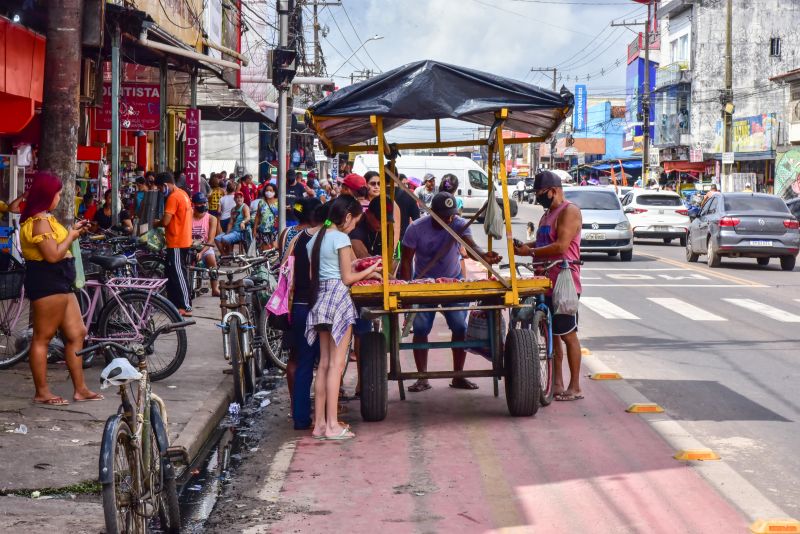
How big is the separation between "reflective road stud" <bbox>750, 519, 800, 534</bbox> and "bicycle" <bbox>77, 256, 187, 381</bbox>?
18.4ft

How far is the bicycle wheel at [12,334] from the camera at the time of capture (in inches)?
423

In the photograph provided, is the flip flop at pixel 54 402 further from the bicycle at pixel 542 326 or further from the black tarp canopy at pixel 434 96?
the bicycle at pixel 542 326

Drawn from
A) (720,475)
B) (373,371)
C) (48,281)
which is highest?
(48,281)

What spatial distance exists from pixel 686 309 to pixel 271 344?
7855 millimetres

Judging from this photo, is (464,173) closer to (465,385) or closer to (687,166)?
(687,166)

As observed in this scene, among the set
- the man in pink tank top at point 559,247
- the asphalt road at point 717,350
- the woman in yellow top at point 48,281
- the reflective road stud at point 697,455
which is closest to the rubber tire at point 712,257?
the asphalt road at point 717,350

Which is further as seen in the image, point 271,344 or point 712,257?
point 712,257

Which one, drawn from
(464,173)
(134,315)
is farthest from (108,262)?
(464,173)

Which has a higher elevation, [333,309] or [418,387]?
[333,309]

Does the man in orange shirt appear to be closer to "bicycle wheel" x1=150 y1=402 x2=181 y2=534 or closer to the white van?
"bicycle wheel" x1=150 y1=402 x2=181 y2=534

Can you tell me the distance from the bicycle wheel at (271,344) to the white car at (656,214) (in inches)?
903

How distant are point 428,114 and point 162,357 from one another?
3561 mm

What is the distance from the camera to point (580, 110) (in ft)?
Result: 345

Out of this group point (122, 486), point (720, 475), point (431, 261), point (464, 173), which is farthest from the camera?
point (464, 173)
